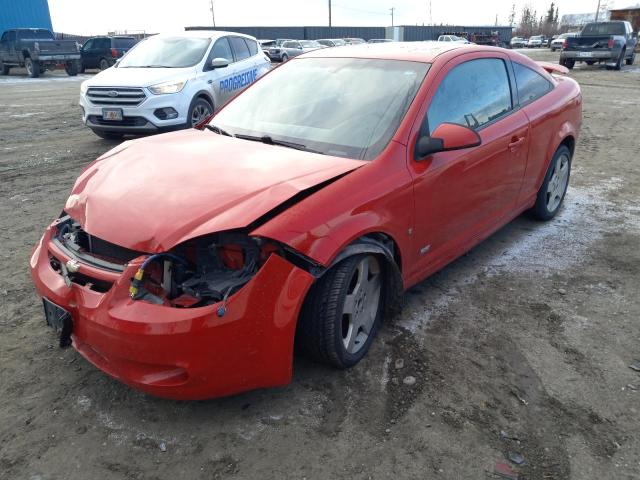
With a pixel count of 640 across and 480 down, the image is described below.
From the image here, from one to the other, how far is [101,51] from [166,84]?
58.2 ft

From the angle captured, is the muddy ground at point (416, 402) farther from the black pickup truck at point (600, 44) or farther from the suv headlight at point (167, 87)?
the black pickup truck at point (600, 44)

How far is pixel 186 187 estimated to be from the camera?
260 cm

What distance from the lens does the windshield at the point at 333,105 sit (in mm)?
3010

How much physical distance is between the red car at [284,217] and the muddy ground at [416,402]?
247 mm

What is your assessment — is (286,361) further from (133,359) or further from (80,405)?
(80,405)

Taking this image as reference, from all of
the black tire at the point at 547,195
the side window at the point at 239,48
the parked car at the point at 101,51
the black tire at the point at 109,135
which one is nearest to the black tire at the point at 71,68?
the parked car at the point at 101,51

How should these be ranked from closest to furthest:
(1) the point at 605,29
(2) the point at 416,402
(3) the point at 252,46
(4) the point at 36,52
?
(2) the point at 416,402
(3) the point at 252,46
(4) the point at 36,52
(1) the point at 605,29

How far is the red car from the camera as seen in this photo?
88.2 inches

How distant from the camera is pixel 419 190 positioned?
296cm

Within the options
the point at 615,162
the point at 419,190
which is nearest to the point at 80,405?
the point at 419,190

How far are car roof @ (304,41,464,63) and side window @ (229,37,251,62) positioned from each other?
20.1 feet

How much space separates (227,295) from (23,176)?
219 inches

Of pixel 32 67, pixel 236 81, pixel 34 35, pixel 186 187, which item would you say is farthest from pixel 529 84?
pixel 34 35

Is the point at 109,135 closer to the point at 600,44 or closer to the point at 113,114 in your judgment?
the point at 113,114
